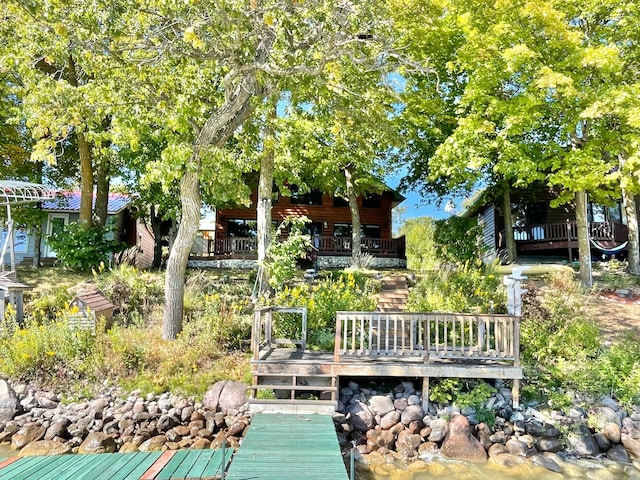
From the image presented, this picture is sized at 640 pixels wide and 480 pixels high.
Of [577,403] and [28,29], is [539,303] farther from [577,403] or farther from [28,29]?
[28,29]

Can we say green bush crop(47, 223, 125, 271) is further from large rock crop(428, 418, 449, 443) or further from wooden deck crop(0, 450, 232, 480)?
large rock crop(428, 418, 449, 443)

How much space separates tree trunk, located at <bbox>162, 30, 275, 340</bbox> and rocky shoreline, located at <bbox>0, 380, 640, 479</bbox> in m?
2.07

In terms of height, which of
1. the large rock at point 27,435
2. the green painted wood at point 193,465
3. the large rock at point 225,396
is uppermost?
the large rock at point 225,396

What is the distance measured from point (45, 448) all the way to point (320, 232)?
630 inches

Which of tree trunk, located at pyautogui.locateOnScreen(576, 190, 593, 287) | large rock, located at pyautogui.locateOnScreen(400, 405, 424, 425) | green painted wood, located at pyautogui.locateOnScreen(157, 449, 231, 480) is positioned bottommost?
large rock, located at pyautogui.locateOnScreen(400, 405, 424, 425)

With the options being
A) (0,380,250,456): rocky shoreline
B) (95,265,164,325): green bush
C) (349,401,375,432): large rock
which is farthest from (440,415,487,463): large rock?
(95,265,164,325): green bush

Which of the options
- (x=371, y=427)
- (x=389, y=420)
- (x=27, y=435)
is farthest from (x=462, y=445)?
(x=27, y=435)

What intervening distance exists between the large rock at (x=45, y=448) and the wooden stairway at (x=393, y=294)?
7.49 m

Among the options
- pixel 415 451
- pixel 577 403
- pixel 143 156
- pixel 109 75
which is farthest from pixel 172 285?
pixel 577 403

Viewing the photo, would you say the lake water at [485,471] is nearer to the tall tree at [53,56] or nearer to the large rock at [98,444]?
the large rock at [98,444]

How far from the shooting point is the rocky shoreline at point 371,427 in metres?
6.44

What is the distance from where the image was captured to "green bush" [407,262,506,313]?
9.55 meters

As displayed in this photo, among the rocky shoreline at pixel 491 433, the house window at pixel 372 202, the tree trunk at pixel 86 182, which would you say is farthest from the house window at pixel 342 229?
the rocky shoreline at pixel 491 433

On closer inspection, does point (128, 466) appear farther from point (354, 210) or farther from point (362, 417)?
point (354, 210)
